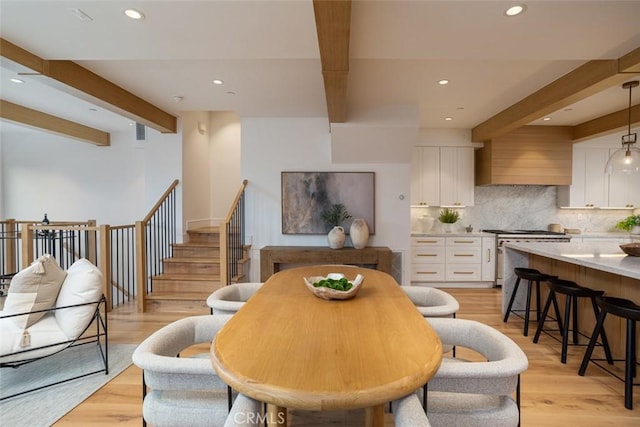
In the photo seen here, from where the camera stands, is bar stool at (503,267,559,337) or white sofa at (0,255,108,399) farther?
bar stool at (503,267,559,337)

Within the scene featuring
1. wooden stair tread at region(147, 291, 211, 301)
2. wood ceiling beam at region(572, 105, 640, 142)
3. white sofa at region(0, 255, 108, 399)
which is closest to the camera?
white sofa at region(0, 255, 108, 399)

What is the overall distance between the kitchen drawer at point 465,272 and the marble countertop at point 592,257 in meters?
1.46

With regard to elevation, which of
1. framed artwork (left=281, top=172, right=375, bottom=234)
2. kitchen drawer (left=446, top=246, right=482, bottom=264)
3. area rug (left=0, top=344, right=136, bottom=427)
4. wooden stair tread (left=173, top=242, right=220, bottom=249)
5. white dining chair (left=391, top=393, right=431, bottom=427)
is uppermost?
framed artwork (left=281, top=172, right=375, bottom=234)

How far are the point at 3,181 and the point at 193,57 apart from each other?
573cm

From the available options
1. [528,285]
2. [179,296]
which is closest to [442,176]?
[528,285]

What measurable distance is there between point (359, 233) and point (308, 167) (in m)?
1.26

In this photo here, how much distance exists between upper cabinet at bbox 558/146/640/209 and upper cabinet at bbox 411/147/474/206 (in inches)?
66.1

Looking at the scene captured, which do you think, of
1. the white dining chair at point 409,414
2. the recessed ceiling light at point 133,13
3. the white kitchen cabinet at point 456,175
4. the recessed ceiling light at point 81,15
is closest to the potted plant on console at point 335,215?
the white kitchen cabinet at point 456,175

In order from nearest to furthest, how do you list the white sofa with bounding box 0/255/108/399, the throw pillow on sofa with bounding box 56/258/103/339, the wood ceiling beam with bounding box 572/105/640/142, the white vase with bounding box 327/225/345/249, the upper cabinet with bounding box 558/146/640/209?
the white sofa with bounding box 0/255/108/399 → the throw pillow on sofa with bounding box 56/258/103/339 → the wood ceiling beam with bounding box 572/105/640/142 → the white vase with bounding box 327/225/345/249 → the upper cabinet with bounding box 558/146/640/209

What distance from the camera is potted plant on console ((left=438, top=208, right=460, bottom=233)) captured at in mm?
5371

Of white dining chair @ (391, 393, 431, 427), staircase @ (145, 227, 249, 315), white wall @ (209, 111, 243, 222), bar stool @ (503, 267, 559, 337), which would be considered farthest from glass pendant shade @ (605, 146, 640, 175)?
white wall @ (209, 111, 243, 222)

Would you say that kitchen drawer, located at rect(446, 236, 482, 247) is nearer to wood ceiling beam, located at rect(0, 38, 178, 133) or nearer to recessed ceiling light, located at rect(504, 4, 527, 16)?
recessed ceiling light, located at rect(504, 4, 527, 16)

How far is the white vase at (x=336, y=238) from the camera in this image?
4336 mm

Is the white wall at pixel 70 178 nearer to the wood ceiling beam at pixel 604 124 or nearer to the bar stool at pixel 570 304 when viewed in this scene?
the bar stool at pixel 570 304
